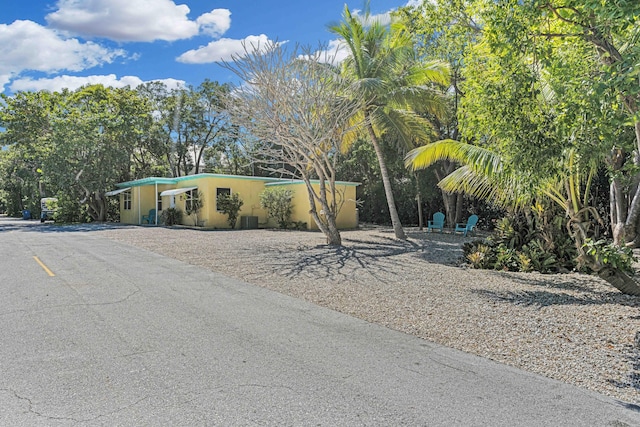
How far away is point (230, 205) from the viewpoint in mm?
22234

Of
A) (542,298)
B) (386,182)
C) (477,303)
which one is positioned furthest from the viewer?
(386,182)

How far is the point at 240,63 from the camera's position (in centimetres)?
1261

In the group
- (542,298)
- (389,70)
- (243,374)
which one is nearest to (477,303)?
(542,298)

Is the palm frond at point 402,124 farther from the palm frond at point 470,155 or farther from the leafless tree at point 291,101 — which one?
the palm frond at point 470,155

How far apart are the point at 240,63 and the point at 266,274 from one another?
676 centimetres

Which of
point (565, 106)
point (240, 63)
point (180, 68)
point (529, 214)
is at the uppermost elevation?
point (180, 68)

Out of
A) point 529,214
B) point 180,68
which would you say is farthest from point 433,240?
point 180,68

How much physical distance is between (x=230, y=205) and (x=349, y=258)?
12.1 meters

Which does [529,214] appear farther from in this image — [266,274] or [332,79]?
[332,79]

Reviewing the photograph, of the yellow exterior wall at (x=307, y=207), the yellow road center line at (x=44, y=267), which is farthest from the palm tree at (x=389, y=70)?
the yellow road center line at (x=44, y=267)

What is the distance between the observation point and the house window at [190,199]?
76.2 ft

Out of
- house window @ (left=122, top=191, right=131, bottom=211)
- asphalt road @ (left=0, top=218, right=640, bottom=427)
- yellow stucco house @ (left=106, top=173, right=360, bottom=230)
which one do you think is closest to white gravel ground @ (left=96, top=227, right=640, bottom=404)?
asphalt road @ (left=0, top=218, right=640, bottom=427)

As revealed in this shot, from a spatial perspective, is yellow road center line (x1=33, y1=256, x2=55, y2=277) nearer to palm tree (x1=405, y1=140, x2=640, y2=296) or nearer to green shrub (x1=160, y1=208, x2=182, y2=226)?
palm tree (x1=405, y1=140, x2=640, y2=296)

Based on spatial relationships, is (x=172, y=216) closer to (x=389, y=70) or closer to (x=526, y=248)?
(x=389, y=70)
